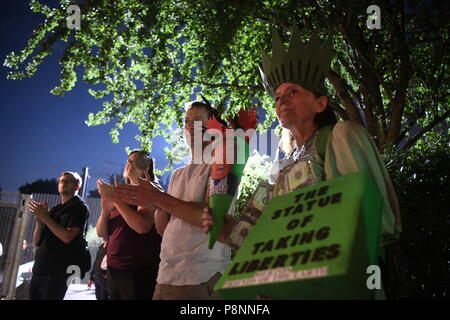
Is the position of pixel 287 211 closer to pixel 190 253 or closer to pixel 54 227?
pixel 190 253

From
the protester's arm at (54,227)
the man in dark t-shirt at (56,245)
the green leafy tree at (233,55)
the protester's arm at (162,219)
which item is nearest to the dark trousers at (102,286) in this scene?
the man in dark t-shirt at (56,245)

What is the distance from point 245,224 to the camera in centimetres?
158

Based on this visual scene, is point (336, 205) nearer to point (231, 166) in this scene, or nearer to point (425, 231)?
point (231, 166)

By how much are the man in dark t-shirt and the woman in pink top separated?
0.95m

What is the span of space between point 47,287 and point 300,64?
124 inches

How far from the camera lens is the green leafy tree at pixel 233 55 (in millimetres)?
6836

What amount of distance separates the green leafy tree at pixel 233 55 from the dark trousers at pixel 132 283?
4752 mm

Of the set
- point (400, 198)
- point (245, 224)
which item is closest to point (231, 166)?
point (245, 224)

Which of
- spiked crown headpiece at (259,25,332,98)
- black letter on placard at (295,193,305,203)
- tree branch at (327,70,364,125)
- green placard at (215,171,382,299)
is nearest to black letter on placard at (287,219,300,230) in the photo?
green placard at (215,171,382,299)

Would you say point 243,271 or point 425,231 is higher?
point 425,231

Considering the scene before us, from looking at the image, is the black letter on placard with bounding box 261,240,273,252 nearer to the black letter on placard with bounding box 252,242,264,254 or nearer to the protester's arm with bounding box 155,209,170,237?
the black letter on placard with bounding box 252,242,264,254

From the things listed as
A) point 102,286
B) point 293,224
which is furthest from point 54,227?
point 293,224

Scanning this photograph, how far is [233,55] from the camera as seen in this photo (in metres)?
9.61

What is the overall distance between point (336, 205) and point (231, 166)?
0.85 meters
